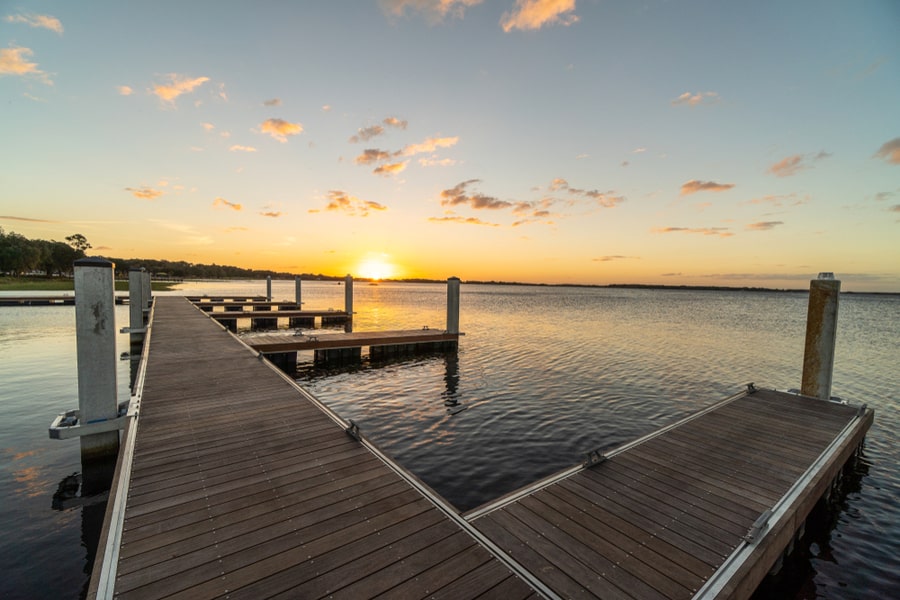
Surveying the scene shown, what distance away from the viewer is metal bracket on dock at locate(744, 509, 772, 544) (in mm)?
3656

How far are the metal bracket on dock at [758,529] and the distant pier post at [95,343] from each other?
8.99 metres

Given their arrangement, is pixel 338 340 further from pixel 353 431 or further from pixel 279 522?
pixel 279 522

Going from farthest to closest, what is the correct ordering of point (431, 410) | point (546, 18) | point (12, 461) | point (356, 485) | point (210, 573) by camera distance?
point (546, 18), point (431, 410), point (12, 461), point (356, 485), point (210, 573)

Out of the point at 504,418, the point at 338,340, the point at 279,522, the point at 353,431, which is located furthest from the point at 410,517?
the point at 338,340

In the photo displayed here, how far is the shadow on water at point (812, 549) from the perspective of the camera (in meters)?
4.44

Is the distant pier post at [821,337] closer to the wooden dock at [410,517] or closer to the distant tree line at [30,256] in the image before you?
the wooden dock at [410,517]

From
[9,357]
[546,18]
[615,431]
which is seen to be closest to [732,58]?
[546,18]

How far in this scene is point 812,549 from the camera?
5.27 meters

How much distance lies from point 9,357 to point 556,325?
3359 centimetres

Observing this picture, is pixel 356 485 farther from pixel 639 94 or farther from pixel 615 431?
pixel 639 94

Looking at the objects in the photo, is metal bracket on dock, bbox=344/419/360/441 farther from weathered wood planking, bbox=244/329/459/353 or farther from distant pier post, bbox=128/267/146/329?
distant pier post, bbox=128/267/146/329

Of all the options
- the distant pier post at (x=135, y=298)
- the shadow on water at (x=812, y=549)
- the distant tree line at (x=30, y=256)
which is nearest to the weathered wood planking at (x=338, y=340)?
the distant pier post at (x=135, y=298)

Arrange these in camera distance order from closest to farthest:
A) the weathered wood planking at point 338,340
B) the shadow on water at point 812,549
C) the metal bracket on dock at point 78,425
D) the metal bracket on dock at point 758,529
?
the metal bracket on dock at point 758,529 → the shadow on water at point 812,549 → the metal bracket on dock at point 78,425 → the weathered wood planking at point 338,340

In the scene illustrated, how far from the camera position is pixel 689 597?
2967 millimetres
